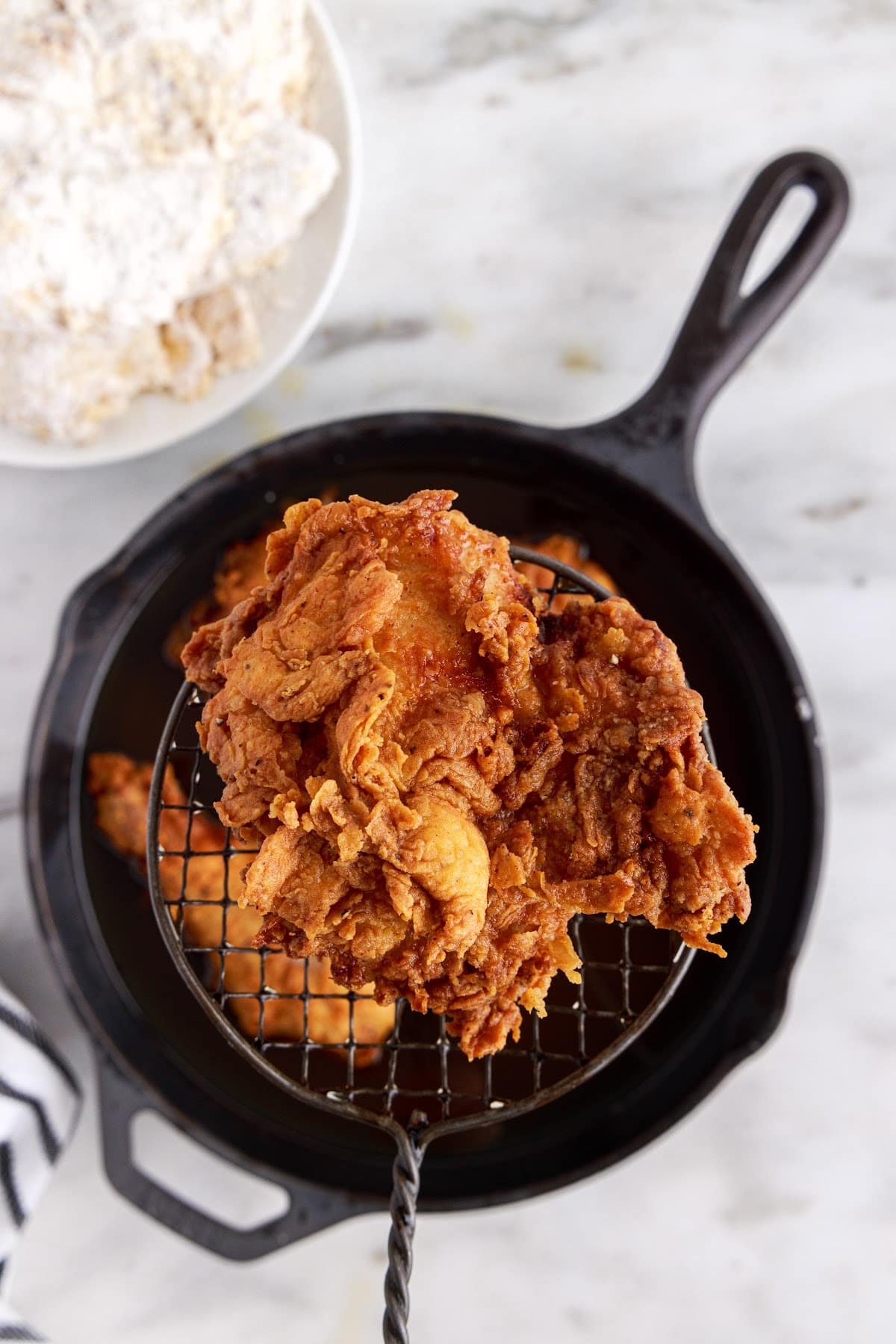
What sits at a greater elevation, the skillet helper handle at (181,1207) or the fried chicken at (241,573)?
the fried chicken at (241,573)

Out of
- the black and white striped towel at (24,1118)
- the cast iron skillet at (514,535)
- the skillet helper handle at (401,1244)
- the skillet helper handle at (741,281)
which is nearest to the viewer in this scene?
the skillet helper handle at (401,1244)

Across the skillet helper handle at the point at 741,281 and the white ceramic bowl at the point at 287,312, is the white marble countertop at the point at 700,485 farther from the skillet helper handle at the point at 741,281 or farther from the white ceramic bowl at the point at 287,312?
the skillet helper handle at the point at 741,281

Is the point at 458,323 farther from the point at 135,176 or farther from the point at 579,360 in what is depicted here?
the point at 135,176

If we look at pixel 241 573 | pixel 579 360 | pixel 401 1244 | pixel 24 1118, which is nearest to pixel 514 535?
pixel 579 360

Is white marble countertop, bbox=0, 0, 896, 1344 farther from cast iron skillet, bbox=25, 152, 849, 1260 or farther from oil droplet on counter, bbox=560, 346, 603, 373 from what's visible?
cast iron skillet, bbox=25, 152, 849, 1260

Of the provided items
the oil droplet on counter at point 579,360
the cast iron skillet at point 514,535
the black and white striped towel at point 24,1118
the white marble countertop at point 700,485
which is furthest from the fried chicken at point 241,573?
the black and white striped towel at point 24,1118

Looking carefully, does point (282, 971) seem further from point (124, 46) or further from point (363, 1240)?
point (124, 46)

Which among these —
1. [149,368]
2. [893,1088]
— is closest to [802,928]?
[893,1088]
